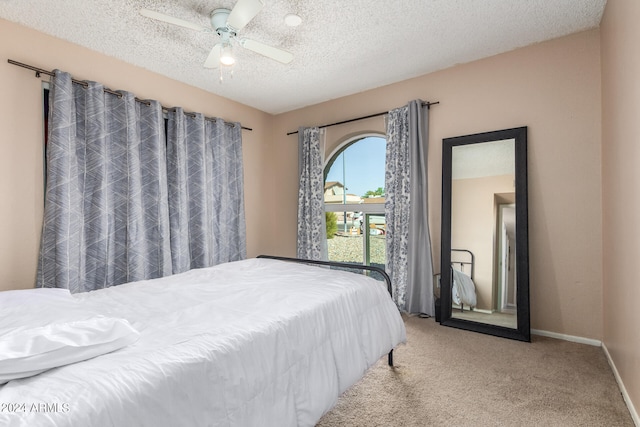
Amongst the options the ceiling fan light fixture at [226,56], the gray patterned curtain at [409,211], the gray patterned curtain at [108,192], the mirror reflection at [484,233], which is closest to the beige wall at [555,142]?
the mirror reflection at [484,233]

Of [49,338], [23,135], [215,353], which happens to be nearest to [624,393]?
[215,353]

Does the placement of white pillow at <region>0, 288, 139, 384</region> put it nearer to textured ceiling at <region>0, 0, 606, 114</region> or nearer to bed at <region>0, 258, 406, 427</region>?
bed at <region>0, 258, 406, 427</region>

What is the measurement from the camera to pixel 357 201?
13.4 ft

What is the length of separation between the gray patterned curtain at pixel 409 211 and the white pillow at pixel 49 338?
107 inches

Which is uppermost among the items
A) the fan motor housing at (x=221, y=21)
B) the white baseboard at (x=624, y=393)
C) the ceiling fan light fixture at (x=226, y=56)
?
the fan motor housing at (x=221, y=21)

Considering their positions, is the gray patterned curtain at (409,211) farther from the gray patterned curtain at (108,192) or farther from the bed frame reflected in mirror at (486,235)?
the gray patterned curtain at (108,192)

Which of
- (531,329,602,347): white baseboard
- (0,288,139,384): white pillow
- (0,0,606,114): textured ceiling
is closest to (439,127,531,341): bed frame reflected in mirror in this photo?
(531,329,602,347): white baseboard

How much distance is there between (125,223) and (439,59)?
327 cm

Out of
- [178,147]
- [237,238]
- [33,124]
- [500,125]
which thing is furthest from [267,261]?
[500,125]

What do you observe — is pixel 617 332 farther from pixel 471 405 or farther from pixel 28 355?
pixel 28 355

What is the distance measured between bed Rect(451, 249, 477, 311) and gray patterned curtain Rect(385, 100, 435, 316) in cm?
24

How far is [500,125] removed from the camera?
9.58ft

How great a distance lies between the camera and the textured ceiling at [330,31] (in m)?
2.22

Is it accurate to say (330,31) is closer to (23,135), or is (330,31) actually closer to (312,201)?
(312,201)
